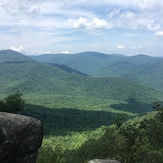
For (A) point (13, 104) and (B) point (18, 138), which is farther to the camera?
(A) point (13, 104)

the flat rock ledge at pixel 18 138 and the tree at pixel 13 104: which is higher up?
the flat rock ledge at pixel 18 138

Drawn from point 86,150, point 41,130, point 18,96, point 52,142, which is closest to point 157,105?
point 86,150

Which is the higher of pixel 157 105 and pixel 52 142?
pixel 157 105

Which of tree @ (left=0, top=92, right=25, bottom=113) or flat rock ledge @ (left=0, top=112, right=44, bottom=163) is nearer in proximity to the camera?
flat rock ledge @ (left=0, top=112, right=44, bottom=163)

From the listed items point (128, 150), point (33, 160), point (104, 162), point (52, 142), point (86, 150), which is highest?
Answer: point (33, 160)

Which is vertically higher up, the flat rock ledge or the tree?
the flat rock ledge

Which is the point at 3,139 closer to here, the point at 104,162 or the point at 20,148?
the point at 20,148

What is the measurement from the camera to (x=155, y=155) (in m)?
53.6

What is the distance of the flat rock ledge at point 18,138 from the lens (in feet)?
57.8

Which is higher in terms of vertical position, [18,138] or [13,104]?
[18,138]

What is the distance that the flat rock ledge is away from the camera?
17.6 meters

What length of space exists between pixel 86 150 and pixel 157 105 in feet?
126

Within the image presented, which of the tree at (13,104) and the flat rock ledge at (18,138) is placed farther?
the tree at (13,104)

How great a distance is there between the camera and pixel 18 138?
1845 centimetres
